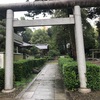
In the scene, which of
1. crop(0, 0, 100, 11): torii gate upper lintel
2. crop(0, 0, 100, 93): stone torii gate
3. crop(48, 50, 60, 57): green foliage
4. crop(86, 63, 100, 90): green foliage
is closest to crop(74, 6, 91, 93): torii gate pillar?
crop(0, 0, 100, 93): stone torii gate

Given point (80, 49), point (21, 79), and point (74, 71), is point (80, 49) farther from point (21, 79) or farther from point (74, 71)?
point (21, 79)

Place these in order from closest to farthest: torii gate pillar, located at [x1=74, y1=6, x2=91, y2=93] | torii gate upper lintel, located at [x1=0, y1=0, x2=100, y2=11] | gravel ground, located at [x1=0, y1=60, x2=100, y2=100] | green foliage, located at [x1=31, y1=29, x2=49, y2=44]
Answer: gravel ground, located at [x1=0, y1=60, x2=100, y2=100] < torii gate pillar, located at [x1=74, y1=6, x2=91, y2=93] < torii gate upper lintel, located at [x1=0, y1=0, x2=100, y2=11] < green foliage, located at [x1=31, y1=29, x2=49, y2=44]

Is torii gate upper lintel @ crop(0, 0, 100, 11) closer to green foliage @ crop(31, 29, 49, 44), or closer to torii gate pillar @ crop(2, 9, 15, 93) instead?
torii gate pillar @ crop(2, 9, 15, 93)

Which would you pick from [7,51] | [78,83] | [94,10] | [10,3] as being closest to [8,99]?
[7,51]

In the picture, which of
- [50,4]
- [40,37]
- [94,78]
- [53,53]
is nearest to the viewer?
[94,78]

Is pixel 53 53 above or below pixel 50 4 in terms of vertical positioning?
below

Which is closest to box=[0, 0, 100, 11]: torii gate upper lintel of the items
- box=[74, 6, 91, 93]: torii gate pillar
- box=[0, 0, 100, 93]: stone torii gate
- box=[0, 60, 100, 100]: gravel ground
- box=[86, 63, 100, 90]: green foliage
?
box=[0, 0, 100, 93]: stone torii gate

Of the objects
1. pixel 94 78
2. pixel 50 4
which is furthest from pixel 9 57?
pixel 94 78

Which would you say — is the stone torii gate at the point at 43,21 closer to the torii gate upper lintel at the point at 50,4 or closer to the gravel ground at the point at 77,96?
the torii gate upper lintel at the point at 50,4

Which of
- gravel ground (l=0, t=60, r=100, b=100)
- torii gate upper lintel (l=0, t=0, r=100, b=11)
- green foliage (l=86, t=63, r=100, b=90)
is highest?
torii gate upper lintel (l=0, t=0, r=100, b=11)

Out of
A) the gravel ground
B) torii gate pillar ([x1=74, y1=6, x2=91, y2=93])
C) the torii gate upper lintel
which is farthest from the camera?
the torii gate upper lintel

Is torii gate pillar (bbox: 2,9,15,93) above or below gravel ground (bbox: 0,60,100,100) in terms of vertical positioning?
above

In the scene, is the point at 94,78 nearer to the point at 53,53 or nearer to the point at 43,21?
the point at 43,21

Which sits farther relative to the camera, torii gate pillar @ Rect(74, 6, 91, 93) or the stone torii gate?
the stone torii gate
